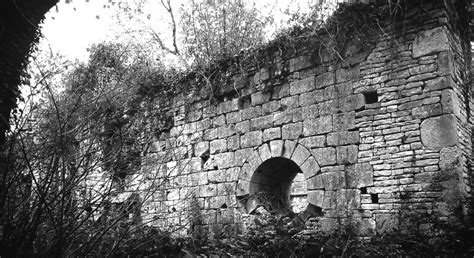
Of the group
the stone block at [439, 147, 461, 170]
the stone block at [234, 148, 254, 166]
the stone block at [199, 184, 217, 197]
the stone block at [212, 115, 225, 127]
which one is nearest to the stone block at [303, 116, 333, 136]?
the stone block at [234, 148, 254, 166]

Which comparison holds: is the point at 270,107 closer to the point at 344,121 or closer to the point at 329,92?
the point at 329,92

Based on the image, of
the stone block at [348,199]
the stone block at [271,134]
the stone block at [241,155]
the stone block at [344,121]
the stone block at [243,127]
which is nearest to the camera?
the stone block at [348,199]

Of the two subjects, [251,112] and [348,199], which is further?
[251,112]

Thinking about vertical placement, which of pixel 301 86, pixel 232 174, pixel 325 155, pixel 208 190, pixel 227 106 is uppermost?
pixel 301 86

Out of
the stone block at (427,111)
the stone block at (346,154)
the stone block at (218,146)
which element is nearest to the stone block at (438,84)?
the stone block at (427,111)

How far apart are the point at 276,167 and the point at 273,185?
38cm

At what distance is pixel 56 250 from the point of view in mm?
2299

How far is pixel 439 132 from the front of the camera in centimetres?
549

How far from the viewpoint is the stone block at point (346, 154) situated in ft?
20.1

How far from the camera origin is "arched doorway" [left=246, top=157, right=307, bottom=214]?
23.8 ft

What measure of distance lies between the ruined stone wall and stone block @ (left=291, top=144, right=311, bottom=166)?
2cm

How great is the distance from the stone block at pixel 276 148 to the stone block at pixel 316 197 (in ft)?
2.92

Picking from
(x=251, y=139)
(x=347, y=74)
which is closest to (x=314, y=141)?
(x=347, y=74)

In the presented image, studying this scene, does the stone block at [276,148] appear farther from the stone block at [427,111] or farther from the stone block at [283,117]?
the stone block at [427,111]
